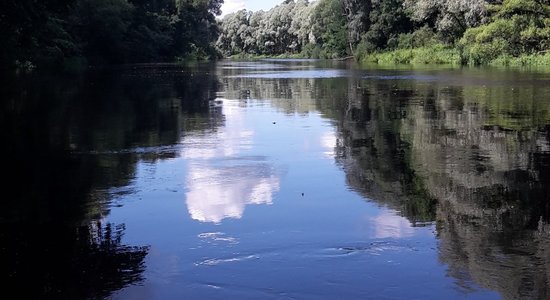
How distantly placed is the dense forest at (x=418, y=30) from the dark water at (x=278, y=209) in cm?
4159

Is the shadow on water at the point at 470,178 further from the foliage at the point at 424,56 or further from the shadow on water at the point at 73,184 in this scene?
the foliage at the point at 424,56

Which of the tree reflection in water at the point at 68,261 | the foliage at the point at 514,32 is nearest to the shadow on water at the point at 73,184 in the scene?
the tree reflection in water at the point at 68,261

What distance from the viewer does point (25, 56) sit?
3994cm

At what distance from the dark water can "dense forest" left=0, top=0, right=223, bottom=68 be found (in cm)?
1518

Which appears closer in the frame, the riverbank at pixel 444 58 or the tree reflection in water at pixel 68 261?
the tree reflection in water at pixel 68 261

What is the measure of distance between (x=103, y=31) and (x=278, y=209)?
65.7 m

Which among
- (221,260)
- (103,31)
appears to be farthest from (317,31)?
(221,260)

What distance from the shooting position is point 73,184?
9.49m

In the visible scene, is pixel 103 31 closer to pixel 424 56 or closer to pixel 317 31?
pixel 424 56

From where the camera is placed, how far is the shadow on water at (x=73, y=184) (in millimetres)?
5773

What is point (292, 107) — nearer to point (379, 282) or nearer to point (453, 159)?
point (453, 159)

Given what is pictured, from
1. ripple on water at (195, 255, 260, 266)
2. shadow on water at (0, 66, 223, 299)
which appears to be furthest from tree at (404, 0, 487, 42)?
ripple on water at (195, 255, 260, 266)

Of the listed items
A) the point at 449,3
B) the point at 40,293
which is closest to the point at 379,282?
the point at 40,293

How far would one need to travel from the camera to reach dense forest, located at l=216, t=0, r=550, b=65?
55031 millimetres
